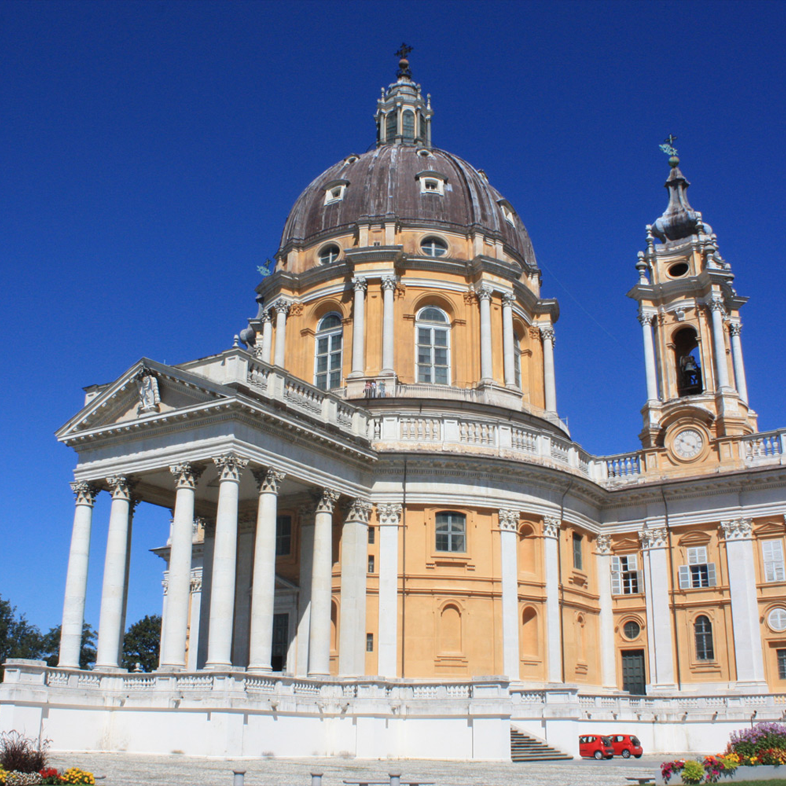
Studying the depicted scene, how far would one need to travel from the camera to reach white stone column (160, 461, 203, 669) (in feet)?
80.7

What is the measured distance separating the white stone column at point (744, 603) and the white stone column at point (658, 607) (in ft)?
7.85

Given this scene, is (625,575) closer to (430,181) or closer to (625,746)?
(625,746)

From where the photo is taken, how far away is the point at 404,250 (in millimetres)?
39469

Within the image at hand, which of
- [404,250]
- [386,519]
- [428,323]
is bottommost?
[386,519]

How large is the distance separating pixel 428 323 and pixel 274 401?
544 inches

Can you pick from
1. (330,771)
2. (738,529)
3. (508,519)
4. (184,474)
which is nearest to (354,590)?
(508,519)

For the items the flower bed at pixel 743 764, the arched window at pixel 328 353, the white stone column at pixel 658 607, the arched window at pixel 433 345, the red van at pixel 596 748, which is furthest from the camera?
the arched window at pixel 328 353

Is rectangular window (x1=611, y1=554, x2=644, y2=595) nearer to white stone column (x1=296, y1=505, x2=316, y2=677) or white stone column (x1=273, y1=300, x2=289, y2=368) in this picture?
white stone column (x1=296, y1=505, x2=316, y2=677)

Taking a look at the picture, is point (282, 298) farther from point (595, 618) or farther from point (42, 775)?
point (42, 775)

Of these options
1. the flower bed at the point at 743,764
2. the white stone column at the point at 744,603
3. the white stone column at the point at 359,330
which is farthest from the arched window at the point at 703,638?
the white stone column at the point at 359,330

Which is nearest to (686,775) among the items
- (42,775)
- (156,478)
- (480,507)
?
(42,775)

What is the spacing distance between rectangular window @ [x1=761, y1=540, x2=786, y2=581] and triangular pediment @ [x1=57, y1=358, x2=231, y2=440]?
20758 mm

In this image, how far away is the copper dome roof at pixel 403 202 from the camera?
133 feet

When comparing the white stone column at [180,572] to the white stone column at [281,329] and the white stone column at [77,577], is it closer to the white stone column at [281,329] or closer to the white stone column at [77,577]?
the white stone column at [77,577]
